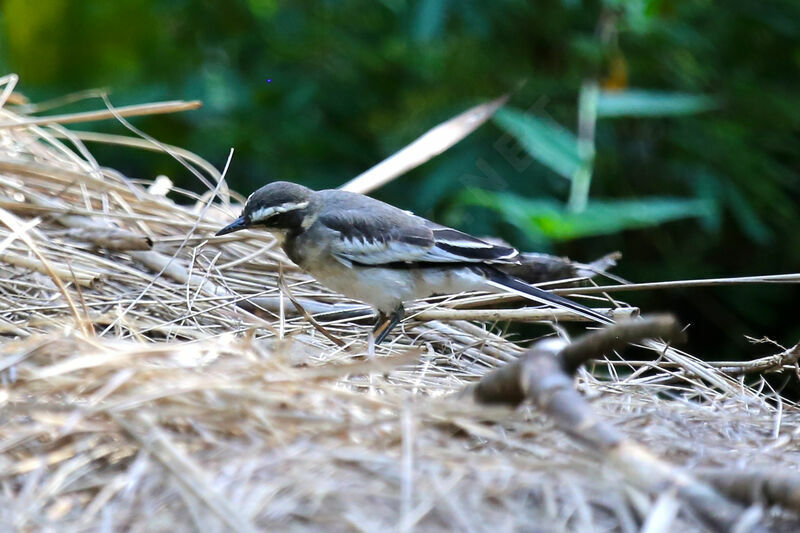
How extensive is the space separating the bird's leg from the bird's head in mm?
472

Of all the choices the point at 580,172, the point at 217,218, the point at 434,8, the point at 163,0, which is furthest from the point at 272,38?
the point at 580,172

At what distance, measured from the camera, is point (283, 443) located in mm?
1719

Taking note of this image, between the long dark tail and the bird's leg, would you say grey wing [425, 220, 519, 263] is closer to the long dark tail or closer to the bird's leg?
the long dark tail

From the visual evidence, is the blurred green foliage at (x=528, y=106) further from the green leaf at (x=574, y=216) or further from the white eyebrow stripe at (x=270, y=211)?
the white eyebrow stripe at (x=270, y=211)

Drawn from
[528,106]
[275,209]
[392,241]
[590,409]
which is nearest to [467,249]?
[392,241]

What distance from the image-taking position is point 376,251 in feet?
11.0

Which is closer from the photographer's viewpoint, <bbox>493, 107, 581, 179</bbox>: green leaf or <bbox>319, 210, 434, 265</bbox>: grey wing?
<bbox>319, 210, 434, 265</bbox>: grey wing

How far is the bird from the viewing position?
10.6ft

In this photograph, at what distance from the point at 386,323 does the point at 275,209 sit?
570mm

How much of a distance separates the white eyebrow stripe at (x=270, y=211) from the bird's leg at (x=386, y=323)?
498 mm

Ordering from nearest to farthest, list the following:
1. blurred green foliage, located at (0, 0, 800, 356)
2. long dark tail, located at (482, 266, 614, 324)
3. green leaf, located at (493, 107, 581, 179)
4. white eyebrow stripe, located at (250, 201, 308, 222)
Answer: long dark tail, located at (482, 266, 614, 324) < white eyebrow stripe, located at (250, 201, 308, 222) < green leaf, located at (493, 107, 581, 179) < blurred green foliage, located at (0, 0, 800, 356)

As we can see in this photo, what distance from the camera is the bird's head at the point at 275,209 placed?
325 centimetres

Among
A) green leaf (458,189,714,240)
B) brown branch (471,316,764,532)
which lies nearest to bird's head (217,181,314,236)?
green leaf (458,189,714,240)

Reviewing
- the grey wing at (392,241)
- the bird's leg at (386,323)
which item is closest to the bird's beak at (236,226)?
the grey wing at (392,241)
